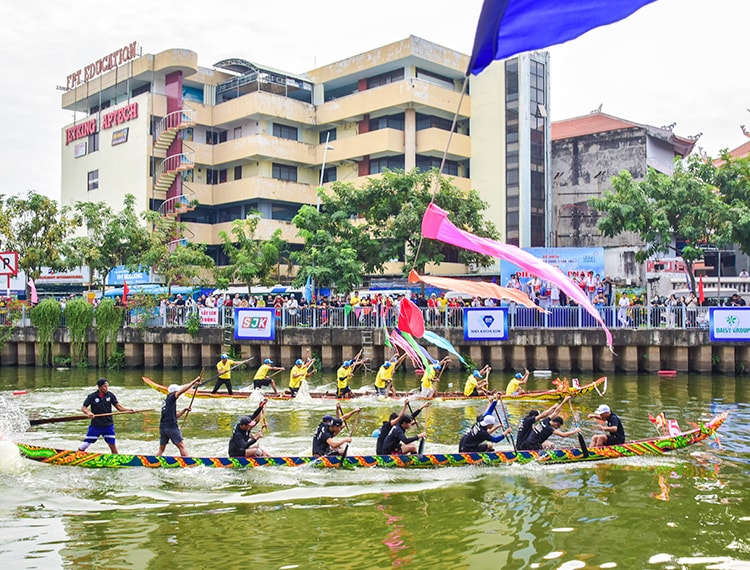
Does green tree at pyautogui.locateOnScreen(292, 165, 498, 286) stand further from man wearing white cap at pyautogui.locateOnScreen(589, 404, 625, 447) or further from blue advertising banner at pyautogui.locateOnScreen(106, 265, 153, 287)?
man wearing white cap at pyautogui.locateOnScreen(589, 404, 625, 447)

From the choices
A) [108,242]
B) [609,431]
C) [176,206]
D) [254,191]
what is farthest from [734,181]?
[176,206]

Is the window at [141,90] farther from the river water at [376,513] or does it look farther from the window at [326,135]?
the river water at [376,513]

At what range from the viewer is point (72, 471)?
46.7 feet

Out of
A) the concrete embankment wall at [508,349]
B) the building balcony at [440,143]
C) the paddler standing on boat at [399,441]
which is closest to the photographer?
the paddler standing on boat at [399,441]

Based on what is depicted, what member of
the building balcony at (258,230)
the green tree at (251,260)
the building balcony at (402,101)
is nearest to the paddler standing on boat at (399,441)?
the green tree at (251,260)

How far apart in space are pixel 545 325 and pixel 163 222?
24677 millimetres

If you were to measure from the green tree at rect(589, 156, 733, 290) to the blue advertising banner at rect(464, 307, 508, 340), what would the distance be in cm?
723

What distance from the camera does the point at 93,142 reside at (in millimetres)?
54812

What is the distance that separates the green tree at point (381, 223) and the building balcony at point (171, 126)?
1676 cm

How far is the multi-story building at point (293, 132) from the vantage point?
146ft

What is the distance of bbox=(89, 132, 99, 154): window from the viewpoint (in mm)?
54344

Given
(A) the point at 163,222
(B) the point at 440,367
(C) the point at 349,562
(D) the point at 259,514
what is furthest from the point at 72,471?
(A) the point at 163,222

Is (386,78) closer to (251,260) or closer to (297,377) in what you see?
(251,260)

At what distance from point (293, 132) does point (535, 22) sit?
44038mm
